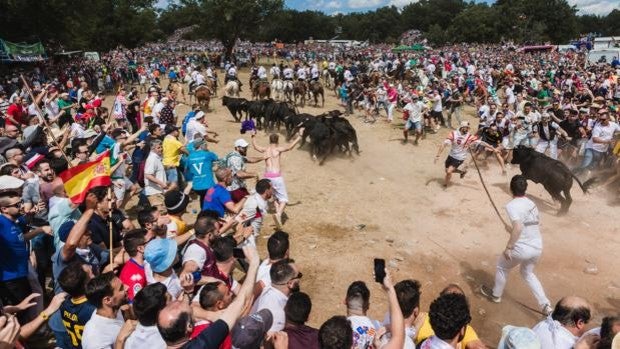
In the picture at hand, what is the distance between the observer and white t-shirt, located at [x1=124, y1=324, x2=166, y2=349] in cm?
296

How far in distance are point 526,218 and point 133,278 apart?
4.60 m

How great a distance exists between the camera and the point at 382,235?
27.1ft

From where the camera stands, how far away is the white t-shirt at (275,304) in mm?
3566

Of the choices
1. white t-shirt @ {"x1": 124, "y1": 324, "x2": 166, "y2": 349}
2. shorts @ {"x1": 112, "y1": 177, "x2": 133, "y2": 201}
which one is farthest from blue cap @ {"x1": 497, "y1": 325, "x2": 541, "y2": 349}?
shorts @ {"x1": 112, "y1": 177, "x2": 133, "y2": 201}

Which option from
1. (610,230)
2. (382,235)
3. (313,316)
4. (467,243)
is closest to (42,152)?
(313,316)

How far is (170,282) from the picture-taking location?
158 inches

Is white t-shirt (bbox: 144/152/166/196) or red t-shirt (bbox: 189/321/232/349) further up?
red t-shirt (bbox: 189/321/232/349)

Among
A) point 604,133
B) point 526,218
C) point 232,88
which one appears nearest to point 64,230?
point 526,218

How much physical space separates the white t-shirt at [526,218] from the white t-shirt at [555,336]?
6.69ft

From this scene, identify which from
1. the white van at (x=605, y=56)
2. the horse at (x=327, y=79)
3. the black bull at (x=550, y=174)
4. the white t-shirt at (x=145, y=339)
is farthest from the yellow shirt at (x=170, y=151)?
the white van at (x=605, y=56)

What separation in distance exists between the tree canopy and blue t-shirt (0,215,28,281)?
81.0 ft

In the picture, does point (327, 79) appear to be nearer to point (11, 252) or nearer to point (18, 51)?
point (18, 51)

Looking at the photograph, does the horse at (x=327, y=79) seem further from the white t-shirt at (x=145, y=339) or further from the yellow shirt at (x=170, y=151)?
the white t-shirt at (x=145, y=339)

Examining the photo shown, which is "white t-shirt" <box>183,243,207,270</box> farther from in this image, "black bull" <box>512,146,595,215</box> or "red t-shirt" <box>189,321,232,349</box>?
"black bull" <box>512,146,595,215</box>
